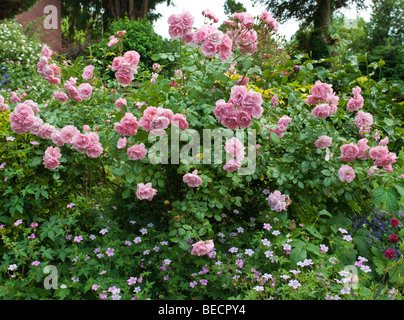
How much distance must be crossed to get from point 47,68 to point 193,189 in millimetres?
1429

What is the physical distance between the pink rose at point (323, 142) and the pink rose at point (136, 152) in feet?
4.02

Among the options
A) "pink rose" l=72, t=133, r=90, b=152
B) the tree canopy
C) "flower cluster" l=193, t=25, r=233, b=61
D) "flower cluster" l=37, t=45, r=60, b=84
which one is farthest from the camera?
the tree canopy

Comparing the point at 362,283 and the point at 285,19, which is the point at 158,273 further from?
the point at 285,19

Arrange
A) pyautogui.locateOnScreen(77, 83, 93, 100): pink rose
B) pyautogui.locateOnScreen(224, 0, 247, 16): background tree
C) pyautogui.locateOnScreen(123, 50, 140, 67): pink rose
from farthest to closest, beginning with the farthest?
pyautogui.locateOnScreen(224, 0, 247, 16): background tree → pyautogui.locateOnScreen(77, 83, 93, 100): pink rose → pyautogui.locateOnScreen(123, 50, 140, 67): pink rose

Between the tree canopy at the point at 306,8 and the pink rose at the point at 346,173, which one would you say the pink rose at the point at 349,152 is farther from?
the tree canopy at the point at 306,8

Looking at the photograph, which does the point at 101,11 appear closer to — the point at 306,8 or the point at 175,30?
the point at 306,8

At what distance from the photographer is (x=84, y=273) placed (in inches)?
73.9

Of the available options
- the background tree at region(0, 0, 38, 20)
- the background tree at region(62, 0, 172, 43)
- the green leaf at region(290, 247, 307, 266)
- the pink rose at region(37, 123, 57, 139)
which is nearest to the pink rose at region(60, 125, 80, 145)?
the pink rose at region(37, 123, 57, 139)

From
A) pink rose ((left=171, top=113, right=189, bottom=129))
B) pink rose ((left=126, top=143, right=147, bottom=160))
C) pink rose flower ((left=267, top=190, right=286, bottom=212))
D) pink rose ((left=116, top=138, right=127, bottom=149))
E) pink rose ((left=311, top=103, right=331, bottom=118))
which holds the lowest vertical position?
pink rose flower ((left=267, top=190, right=286, bottom=212))

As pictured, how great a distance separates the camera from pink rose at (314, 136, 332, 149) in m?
2.27

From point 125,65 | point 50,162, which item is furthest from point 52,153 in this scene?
point 125,65

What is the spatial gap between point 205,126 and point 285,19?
1664 cm

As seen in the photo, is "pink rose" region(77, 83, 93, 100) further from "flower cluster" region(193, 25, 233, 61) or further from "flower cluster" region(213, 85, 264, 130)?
"flower cluster" region(213, 85, 264, 130)

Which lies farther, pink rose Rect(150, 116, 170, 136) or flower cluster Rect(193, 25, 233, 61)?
flower cluster Rect(193, 25, 233, 61)
